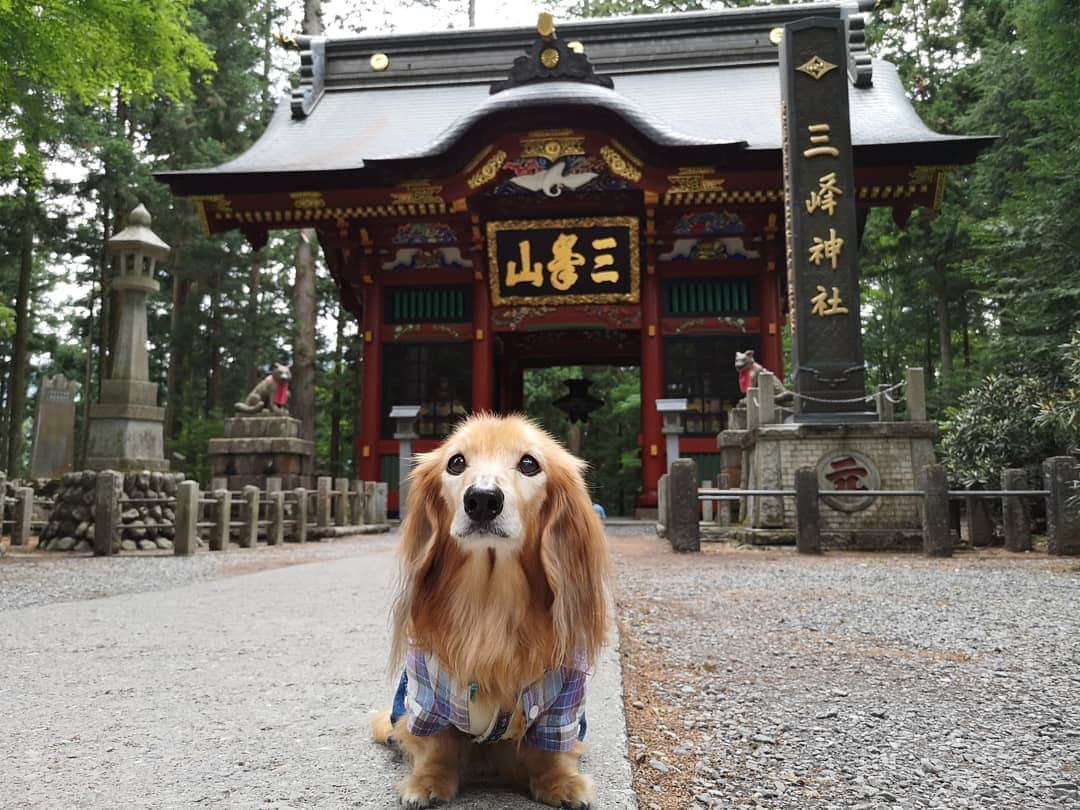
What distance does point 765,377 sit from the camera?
8562 millimetres

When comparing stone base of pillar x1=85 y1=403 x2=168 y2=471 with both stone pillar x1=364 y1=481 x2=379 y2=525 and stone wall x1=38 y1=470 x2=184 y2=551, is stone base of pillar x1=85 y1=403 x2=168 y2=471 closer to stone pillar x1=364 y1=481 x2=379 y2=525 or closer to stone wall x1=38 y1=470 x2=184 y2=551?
stone wall x1=38 y1=470 x2=184 y2=551

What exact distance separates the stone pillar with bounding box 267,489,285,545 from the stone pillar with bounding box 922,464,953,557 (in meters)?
7.62

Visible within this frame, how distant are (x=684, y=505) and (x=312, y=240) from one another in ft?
45.9

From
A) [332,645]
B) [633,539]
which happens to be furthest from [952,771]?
[633,539]

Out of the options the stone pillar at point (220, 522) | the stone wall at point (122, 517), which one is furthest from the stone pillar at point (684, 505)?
the stone wall at point (122, 517)

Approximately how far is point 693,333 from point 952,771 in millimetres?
12319

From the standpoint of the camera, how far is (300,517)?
10516 mm

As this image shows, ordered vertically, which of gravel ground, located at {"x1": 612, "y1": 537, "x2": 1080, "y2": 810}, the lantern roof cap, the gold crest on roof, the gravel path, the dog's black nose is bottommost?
gravel ground, located at {"x1": 612, "y1": 537, "x2": 1080, "y2": 810}

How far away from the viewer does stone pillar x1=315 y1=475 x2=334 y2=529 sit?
433 inches

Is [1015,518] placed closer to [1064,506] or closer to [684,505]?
[1064,506]

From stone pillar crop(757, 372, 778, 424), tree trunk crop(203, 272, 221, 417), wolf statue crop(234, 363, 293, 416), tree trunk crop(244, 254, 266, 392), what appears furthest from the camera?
tree trunk crop(203, 272, 221, 417)

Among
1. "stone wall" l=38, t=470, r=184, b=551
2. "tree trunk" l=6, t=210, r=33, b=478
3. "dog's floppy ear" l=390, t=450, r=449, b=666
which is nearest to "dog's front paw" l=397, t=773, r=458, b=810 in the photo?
"dog's floppy ear" l=390, t=450, r=449, b=666

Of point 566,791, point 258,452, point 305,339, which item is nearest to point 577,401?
point 305,339

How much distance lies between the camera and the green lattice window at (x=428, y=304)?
14586mm
